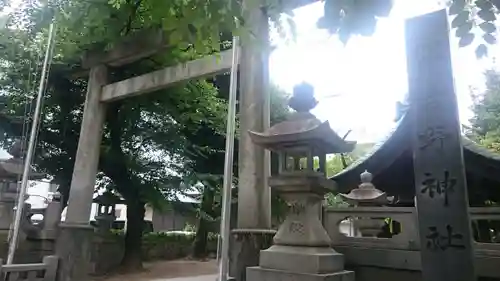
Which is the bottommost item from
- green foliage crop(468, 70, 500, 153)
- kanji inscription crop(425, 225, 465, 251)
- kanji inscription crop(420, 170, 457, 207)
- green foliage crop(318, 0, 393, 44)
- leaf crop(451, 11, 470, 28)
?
kanji inscription crop(425, 225, 465, 251)

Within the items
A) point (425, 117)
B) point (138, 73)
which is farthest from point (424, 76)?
point (138, 73)

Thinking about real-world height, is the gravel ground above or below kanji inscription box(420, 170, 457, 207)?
below

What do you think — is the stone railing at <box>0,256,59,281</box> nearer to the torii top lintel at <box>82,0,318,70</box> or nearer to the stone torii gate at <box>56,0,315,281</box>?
the stone torii gate at <box>56,0,315,281</box>

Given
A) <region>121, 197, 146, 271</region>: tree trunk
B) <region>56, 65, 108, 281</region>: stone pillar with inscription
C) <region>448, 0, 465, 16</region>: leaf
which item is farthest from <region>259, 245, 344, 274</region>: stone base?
<region>121, 197, 146, 271</region>: tree trunk

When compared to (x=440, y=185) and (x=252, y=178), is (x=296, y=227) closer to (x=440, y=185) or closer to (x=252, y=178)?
(x=252, y=178)

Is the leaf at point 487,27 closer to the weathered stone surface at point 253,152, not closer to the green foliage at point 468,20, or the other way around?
the green foliage at point 468,20

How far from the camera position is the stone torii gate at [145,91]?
644 cm

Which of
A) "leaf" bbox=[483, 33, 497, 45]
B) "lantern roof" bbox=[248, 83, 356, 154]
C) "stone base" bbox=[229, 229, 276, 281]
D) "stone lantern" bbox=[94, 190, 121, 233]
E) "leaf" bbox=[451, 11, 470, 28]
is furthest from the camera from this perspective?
"stone lantern" bbox=[94, 190, 121, 233]

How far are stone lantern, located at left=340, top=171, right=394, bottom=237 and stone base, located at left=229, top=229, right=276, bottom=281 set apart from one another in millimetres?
1520

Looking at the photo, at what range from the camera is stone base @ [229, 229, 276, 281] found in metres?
6.25

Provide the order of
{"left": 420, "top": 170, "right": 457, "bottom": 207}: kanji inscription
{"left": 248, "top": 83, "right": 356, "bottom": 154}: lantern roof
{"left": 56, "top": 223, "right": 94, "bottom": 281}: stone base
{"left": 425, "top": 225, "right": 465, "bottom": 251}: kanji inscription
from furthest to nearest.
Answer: {"left": 56, "top": 223, "right": 94, "bottom": 281}: stone base, {"left": 248, "top": 83, "right": 356, "bottom": 154}: lantern roof, {"left": 420, "top": 170, "right": 457, "bottom": 207}: kanji inscription, {"left": 425, "top": 225, "right": 465, "bottom": 251}: kanji inscription

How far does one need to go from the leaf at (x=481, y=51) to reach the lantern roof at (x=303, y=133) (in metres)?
2.79

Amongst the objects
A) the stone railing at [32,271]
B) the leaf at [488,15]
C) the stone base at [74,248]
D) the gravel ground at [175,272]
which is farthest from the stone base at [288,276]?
the gravel ground at [175,272]

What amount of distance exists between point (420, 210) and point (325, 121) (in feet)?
5.80
